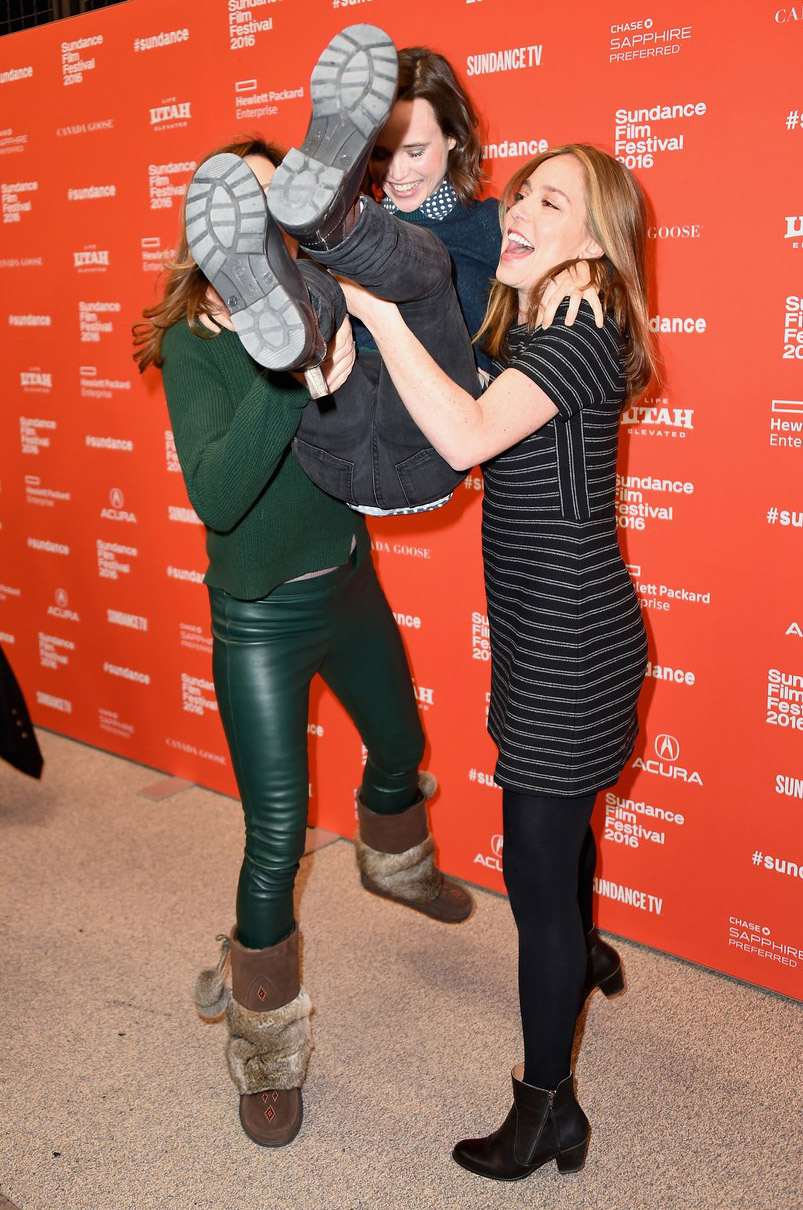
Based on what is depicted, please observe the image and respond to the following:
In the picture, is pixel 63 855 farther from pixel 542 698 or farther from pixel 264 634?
pixel 542 698

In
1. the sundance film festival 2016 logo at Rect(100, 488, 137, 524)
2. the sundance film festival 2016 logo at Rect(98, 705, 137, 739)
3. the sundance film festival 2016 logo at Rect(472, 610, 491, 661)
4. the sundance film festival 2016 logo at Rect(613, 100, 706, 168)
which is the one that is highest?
the sundance film festival 2016 logo at Rect(613, 100, 706, 168)

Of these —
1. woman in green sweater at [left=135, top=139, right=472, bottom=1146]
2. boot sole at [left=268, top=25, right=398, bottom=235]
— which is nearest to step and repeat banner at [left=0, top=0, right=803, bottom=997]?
woman in green sweater at [left=135, top=139, right=472, bottom=1146]

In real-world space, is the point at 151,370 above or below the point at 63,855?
above

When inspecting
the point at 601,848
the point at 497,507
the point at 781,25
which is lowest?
the point at 601,848

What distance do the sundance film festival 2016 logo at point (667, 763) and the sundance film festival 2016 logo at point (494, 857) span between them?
19.6 inches

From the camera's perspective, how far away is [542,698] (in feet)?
5.17

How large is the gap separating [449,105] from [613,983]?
5.79 ft

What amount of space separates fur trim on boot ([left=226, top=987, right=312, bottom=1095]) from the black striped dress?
657 millimetres

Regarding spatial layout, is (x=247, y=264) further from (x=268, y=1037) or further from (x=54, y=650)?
(x=54, y=650)

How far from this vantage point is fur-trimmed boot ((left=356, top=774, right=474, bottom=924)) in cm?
232

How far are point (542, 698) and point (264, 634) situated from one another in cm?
51

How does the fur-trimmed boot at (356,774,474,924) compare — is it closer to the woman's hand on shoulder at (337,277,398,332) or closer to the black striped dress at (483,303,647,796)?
the black striped dress at (483,303,647,796)

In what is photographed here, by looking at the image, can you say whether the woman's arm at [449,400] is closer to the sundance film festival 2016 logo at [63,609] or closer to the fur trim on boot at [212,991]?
the fur trim on boot at [212,991]

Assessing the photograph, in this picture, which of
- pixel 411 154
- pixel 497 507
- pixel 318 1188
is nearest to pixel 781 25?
pixel 411 154
